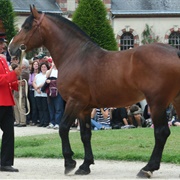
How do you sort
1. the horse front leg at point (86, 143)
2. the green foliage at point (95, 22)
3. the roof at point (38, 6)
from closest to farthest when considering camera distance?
the horse front leg at point (86, 143) → the green foliage at point (95, 22) → the roof at point (38, 6)

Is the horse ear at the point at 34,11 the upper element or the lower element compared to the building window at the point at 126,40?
upper

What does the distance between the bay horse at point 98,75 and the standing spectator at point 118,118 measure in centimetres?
815

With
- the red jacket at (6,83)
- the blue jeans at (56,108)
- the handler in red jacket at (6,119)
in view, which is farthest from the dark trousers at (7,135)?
the blue jeans at (56,108)

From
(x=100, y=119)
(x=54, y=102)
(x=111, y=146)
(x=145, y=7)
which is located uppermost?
(x=145, y=7)

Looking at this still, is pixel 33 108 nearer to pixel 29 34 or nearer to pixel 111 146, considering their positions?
pixel 111 146

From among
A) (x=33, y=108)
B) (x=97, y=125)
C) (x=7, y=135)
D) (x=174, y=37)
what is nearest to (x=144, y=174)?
(x=7, y=135)

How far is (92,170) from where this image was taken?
1116 centimetres

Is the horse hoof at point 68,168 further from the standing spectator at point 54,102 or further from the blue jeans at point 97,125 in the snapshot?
the standing spectator at point 54,102

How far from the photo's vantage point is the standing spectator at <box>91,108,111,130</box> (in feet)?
61.5

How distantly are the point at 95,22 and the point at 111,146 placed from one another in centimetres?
2450

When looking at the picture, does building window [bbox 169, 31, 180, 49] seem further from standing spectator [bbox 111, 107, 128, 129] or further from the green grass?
the green grass

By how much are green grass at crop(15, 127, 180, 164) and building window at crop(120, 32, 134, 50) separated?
91.0ft

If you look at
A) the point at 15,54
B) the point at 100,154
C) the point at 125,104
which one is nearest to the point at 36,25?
the point at 15,54

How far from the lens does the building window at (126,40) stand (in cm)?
4391
